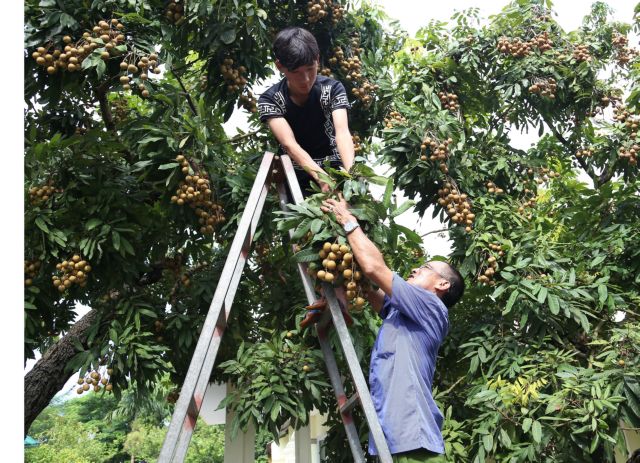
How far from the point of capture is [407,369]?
8.05 feet

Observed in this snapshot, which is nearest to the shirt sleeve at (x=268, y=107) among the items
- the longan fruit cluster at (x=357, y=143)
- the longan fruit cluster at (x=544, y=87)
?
the longan fruit cluster at (x=357, y=143)

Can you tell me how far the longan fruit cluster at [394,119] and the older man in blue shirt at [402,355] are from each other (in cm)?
214

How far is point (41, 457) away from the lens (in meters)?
21.3

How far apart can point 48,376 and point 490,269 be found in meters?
3.12

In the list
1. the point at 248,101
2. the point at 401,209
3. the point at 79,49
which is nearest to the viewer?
the point at 401,209

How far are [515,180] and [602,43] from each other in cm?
165

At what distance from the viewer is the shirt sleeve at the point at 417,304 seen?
2.51 meters

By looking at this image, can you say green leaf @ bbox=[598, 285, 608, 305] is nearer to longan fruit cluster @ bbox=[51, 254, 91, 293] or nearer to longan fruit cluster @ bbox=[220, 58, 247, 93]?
longan fruit cluster @ bbox=[220, 58, 247, 93]

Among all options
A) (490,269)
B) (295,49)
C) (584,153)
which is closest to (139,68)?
(295,49)

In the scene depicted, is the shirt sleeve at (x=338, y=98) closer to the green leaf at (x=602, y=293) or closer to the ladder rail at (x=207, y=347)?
the ladder rail at (x=207, y=347)

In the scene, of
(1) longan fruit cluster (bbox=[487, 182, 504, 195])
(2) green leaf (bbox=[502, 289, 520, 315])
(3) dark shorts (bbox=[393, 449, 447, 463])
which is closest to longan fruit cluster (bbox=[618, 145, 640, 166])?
(1) longan fruit cluster (bbox=[487, 182, 504, 195])

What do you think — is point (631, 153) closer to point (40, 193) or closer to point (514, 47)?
point (514, 47)
